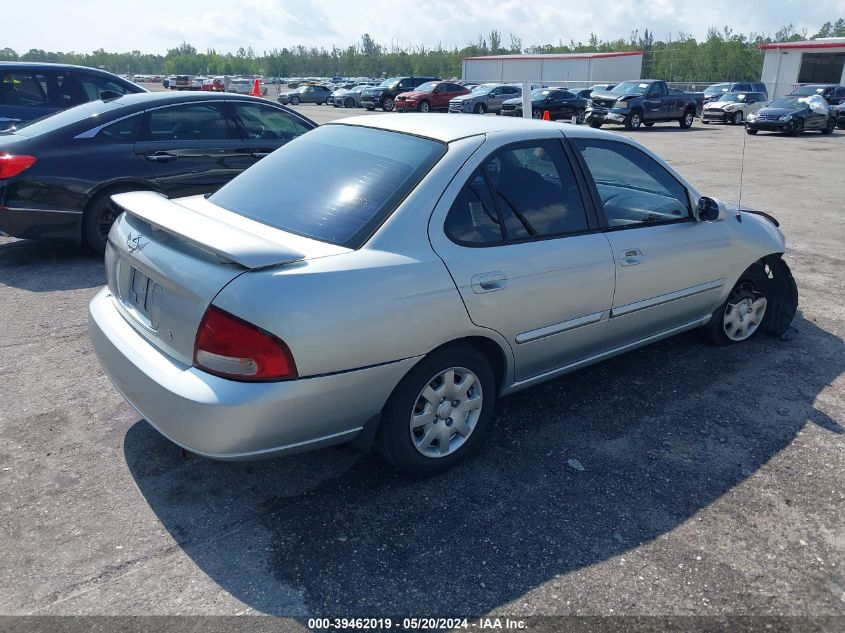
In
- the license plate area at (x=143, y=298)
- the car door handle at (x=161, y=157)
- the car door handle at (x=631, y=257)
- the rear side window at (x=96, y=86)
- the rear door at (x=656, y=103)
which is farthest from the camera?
the rear door at (x=656, y=103)

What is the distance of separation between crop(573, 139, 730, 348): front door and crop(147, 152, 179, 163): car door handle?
4.57m

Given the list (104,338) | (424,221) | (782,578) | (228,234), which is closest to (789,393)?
(782,578)

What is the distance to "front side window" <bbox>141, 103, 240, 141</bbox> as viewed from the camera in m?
6.86

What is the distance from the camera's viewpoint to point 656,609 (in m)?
2.61

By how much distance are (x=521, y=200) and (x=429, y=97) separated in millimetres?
32618

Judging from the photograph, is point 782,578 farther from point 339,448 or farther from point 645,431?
point 339,448

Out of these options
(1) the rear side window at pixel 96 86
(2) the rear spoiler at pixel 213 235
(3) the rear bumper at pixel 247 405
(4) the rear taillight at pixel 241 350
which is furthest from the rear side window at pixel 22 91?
(4) the rear taillight at pixel 241 350

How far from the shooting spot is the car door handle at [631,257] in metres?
3.90

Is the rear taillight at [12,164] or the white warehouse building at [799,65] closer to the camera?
the rear taillight at [12,164]

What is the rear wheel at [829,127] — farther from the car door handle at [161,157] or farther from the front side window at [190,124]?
the car door handle at [161,157]

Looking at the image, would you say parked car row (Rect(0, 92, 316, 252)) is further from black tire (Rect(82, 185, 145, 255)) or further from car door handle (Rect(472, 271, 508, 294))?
car door handle (Rect(472, 271, 508, 294))

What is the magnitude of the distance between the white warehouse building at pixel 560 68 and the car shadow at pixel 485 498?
4846 cm

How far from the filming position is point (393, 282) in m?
2.93

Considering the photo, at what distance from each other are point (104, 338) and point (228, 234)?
906mm
